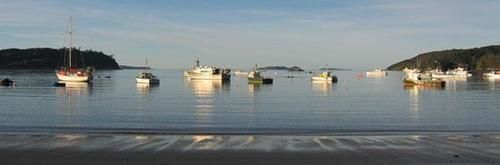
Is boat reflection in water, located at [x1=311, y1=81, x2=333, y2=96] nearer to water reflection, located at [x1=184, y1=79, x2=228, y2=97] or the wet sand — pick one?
water reflection, located at [x1=184, y1=79, x2=228, y2=97]

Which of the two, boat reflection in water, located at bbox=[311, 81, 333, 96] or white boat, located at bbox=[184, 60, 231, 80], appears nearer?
boat reflection in water, located at bbox=[311, 81, 333, 96]

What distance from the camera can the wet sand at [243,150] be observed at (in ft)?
54.6

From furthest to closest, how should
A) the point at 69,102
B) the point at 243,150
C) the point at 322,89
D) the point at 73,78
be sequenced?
the point at 73,78
the point at 322,89
the point at 69,102
the point at 243,150

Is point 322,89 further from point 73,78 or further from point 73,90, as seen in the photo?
point 73,78

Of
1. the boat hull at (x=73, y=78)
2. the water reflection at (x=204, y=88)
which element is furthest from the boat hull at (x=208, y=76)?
the boat hull at (x=73, y=78)

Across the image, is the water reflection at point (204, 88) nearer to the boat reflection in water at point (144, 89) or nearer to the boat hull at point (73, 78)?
the boat reflection in water at point (144, 89)

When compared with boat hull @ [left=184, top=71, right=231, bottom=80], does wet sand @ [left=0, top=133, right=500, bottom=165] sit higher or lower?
lower

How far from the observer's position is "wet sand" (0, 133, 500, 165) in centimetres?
1666

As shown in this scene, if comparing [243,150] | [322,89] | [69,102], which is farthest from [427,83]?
[243,150]

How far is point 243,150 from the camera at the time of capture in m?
19.0

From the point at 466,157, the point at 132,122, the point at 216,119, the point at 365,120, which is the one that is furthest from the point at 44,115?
the point at 466,157

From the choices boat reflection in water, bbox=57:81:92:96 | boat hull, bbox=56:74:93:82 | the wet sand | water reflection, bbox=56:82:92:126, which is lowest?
the wet sand

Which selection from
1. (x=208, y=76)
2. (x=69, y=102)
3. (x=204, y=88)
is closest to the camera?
(x=69, y=102)

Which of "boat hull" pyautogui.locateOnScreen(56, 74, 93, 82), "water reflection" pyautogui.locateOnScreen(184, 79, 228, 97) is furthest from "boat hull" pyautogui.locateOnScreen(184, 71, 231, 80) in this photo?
"boat hull" pyautogui.locateOnScreen(56, 74, 93, 82)
